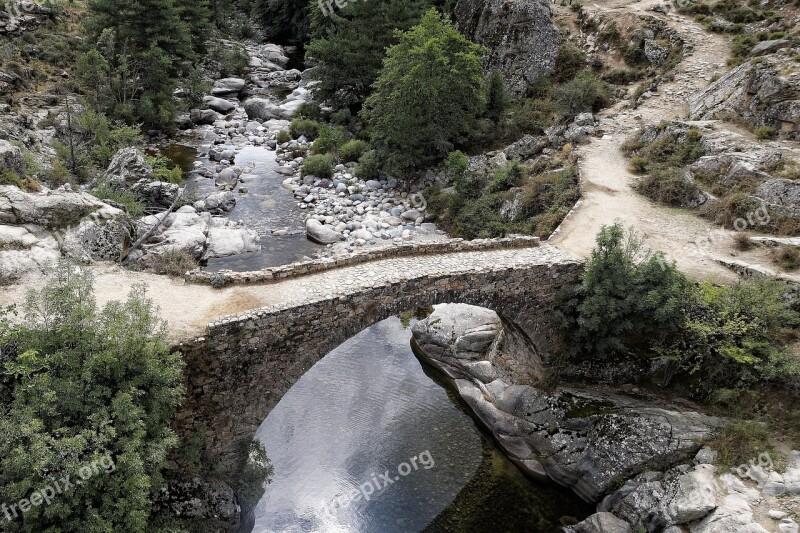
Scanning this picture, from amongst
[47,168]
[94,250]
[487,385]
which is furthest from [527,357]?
[47,168]

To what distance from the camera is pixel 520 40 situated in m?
37.8

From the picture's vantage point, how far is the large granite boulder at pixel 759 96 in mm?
24375

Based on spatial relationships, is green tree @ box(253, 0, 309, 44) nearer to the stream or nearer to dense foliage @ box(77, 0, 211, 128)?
dense foliage @ box(77, 0, 211, 128)

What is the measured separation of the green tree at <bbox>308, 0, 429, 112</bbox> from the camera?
40281 millimetres

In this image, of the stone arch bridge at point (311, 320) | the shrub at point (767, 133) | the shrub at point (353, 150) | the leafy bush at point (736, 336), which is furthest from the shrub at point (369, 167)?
the leafy bush at point (736, 336)

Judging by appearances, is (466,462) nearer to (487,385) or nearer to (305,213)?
(487,385)

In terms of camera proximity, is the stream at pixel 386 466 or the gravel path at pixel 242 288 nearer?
the gravel path at pixel 242 288

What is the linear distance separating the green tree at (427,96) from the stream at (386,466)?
16.1 meters

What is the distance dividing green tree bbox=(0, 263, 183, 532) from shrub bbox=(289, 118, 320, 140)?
30.7m

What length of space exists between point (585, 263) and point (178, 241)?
18.1 m

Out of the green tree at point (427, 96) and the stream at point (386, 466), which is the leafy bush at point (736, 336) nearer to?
the stream at point (386, 466)

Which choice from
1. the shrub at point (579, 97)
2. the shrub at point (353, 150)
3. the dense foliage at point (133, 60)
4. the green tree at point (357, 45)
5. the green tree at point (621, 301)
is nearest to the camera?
the green tree at point (621, 301)

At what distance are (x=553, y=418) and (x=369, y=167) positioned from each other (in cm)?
2203

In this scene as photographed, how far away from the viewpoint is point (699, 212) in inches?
920
